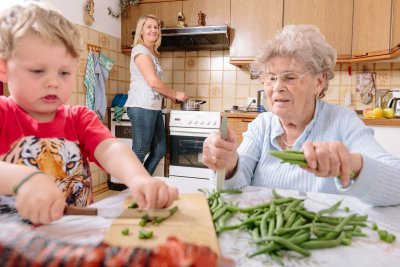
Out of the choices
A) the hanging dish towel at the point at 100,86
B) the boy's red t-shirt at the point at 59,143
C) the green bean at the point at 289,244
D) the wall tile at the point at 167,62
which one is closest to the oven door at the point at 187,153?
the hanging dish towel at the point at 100,86

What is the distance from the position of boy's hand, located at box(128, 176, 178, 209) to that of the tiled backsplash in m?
2.87

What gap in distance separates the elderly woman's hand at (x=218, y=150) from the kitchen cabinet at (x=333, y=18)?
248 cm

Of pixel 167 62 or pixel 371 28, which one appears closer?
pixel 371 28

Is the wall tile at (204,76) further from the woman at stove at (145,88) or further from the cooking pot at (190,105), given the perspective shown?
the woman at stove at (145,88)

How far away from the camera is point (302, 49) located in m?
1.28

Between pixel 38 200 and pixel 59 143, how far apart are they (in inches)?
13.1

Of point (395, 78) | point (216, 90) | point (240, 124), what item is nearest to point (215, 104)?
point (216, 90)

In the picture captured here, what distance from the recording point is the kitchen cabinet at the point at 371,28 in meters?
2.91

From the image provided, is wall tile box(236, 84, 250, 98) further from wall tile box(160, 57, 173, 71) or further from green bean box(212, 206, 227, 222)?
green bean box(212, 206, 227, 222)

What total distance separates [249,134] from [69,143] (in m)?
0.69

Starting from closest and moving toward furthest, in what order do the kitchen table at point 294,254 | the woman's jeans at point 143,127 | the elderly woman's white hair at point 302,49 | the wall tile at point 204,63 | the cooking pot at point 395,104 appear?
1. the kitchen table at point 294,254
2. the elderly woman's white hair at point 302,49
3. the cooking pot at point 395,104
4. the woman's jeans at point 143,127
5. the wall tile at point 204,63

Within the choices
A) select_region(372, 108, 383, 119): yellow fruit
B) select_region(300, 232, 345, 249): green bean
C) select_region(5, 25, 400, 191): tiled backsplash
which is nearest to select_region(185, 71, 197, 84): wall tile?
select_region(5, 25, 400, 191): tiled backsplash

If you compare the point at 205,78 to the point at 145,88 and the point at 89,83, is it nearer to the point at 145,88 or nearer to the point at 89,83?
the point at 145,88

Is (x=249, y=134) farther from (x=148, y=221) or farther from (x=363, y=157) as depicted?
(x=148, y=221)
